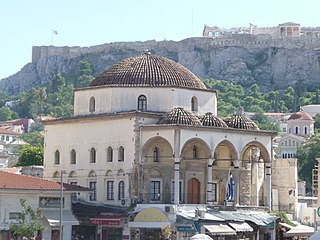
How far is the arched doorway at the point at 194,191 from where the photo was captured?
226 ft

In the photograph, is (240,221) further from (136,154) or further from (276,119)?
(276,119)

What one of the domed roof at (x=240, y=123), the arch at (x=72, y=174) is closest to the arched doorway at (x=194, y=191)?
the domed roof at (x=240, y=123)

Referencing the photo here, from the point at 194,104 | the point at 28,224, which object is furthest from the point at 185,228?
the point at 194,104

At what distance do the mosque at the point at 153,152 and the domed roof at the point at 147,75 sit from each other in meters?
0.06

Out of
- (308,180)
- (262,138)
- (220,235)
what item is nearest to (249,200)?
(262,138)

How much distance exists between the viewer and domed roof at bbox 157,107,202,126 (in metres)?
66.1

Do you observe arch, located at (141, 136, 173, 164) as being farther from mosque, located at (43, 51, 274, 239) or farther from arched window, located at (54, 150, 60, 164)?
arched window, located at (54, 150, 60, 164)

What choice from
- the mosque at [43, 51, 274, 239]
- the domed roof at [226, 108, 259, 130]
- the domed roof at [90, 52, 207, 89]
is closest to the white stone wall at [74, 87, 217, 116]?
the mosque at [43, 51, 274, 239]

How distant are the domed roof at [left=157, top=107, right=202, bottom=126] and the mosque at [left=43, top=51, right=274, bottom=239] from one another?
6 centimetres

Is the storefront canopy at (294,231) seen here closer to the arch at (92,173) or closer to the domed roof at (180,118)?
the domed roof at (180,118)

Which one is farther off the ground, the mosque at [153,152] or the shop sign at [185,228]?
the mosque at [153,152]

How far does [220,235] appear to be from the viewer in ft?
210

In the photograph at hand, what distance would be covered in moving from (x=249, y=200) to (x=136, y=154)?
927cm

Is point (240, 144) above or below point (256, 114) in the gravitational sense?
below
